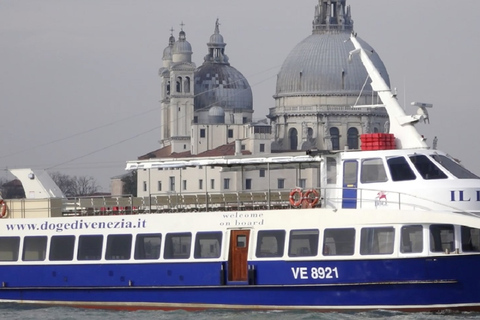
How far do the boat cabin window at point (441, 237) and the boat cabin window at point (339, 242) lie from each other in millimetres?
1507

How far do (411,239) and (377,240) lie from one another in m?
0.65

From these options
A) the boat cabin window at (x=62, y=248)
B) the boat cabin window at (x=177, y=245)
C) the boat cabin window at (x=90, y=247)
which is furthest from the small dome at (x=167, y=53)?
the boat cabin window at (x=177, y=245)

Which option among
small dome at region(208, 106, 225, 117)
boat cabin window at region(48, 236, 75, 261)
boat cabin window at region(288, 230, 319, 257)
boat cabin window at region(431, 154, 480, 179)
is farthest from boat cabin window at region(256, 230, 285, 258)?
small dome at region(208, 106, 225, 117)

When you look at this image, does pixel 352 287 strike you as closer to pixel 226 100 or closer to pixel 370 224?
pixel 370 224

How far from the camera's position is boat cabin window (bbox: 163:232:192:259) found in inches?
1060

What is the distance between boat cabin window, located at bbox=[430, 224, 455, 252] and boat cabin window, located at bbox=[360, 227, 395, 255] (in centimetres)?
74

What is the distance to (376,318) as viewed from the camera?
2458 cm

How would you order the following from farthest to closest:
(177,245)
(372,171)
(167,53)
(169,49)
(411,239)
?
(169,49) → (167,53) → (177,245) → (372,171) → (411,239)

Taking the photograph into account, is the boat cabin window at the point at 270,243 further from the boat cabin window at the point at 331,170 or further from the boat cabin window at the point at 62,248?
the boat cabin window at the point at 62,248

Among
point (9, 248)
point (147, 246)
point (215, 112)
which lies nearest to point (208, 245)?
point (147, 246)

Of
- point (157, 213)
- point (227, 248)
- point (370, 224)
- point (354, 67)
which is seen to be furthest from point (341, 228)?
point (354, 67)

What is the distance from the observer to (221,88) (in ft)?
490

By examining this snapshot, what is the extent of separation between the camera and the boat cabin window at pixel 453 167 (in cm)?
2573

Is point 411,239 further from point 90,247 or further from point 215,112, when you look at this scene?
point 215,112
